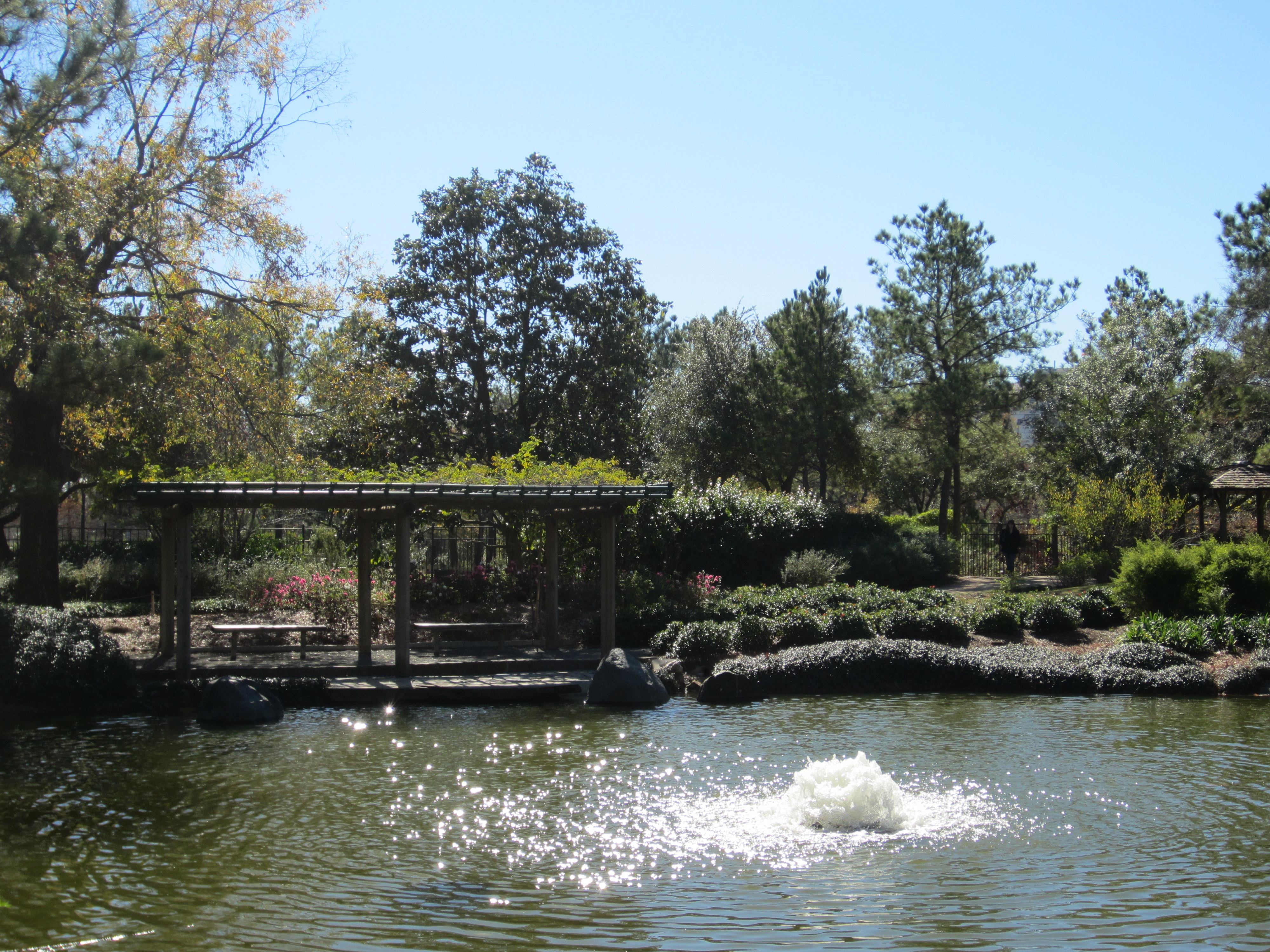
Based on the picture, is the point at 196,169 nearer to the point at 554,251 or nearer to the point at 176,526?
the point at 176,526

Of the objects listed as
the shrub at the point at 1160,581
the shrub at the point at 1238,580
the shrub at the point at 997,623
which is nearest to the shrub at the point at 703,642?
the shrub at the point at 997,623

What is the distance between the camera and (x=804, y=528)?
24250mm

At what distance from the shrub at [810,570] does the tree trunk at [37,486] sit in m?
13.2

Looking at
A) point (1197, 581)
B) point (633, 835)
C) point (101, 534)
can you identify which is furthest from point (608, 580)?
point (101, 534)

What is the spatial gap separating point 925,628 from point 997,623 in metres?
1.40

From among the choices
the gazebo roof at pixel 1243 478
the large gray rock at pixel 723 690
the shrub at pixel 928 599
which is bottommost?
the large gray rock at pixel 723 690

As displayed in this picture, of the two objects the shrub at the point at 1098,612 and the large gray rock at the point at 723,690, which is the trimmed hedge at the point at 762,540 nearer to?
the shrub at the point at 1098,612

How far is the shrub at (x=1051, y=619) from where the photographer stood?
16.7 m

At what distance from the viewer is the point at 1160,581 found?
16859 mm

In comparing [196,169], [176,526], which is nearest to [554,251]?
[196,169]

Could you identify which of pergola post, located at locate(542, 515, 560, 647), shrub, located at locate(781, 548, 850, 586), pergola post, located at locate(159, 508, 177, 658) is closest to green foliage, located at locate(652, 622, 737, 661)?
pergola post, located at locate(542, 515, 560, 647)

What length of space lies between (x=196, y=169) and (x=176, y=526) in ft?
17.6

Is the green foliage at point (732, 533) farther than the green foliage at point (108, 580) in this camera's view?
Yes

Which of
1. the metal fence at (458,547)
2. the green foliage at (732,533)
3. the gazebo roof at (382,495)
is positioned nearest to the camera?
the gazebo roof at (382,495)
